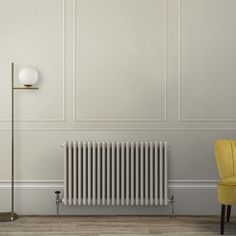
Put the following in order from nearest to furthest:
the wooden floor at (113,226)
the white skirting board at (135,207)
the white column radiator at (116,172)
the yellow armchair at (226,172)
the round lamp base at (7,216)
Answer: the yellow armchair at (226,172)
the wooden floor at (113,226)
the round lamp base at (7,216)
the white column radiator at (116,172)
the white skirting board at (135,207)

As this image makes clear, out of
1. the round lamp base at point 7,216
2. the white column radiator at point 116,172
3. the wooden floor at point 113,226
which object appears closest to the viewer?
the wooden floor at point 113,226

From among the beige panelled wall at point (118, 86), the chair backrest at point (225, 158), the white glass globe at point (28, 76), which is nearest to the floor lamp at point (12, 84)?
the white glass globe at point (28, 76)

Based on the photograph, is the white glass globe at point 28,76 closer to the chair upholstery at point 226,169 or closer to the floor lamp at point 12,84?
the floor lamp at point 12,84

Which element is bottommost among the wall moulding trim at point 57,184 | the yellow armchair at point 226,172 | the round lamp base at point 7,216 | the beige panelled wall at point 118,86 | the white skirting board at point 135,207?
the round lamp base at point 7,216

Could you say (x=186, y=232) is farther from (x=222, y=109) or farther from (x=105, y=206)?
(x=222, y=109)

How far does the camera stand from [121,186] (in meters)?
4.33

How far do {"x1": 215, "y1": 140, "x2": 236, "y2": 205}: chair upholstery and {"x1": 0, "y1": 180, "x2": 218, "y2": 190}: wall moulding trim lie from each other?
60cm

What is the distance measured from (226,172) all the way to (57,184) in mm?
1631

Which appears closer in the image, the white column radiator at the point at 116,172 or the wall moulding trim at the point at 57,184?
the white column radiator at the point at 116,172

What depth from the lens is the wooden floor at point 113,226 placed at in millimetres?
3756

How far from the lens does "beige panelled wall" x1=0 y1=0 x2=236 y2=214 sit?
14.5ft

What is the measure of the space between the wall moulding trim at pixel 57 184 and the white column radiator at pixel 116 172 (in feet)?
0.55

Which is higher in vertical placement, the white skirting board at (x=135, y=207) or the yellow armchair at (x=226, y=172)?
the yellow armchair at (x=226, y=172)

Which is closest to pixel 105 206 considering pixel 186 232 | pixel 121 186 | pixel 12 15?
pixel 121 186
